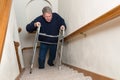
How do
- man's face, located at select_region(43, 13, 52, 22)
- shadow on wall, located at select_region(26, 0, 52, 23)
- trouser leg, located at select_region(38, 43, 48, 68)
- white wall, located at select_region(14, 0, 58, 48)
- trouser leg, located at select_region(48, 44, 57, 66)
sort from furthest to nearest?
shadow on wall, located at select_region(26, 0, 52, 23) < white wall, located at select_region(14, 0, 58, 48) < trouser leg, located at select_region(48, 44, 57, 66) < trouser leg, located at select_region(38, 43, 48, 68) < man's face, located at select_region(43, 13, 52, 22)

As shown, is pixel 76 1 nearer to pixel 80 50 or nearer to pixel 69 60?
pixel 80 50

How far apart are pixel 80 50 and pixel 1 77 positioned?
5.68 feet

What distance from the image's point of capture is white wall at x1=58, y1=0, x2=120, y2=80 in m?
2.46

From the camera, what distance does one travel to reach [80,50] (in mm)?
3662

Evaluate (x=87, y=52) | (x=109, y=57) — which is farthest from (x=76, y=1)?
(x=109, y=57)

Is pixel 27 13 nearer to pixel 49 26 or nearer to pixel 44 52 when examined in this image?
pixel 49 26

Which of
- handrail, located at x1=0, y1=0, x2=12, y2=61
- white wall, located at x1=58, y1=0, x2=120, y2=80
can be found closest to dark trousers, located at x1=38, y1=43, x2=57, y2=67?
white wall, located at x1=58, y1=0, x2=120, y2=80

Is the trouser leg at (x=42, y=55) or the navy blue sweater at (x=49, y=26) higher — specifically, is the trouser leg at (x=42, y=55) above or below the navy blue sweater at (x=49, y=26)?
below

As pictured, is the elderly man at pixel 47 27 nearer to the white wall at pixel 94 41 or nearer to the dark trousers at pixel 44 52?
the dark trousers at pixel 44 52

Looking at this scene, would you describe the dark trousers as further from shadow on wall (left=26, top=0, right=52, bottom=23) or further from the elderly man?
shadow on wall (left=26, top=0, right=52, bottom=23)

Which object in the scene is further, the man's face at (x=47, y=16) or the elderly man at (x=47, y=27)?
the elderly man at (x=47, y=27)

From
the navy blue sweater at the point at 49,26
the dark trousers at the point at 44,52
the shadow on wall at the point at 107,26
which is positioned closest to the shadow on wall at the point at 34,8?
the navy blue sweater at the point at 49,26

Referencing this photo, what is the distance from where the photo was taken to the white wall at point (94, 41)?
8.05 ft

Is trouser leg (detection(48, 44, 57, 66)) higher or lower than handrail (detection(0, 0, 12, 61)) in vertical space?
lower
